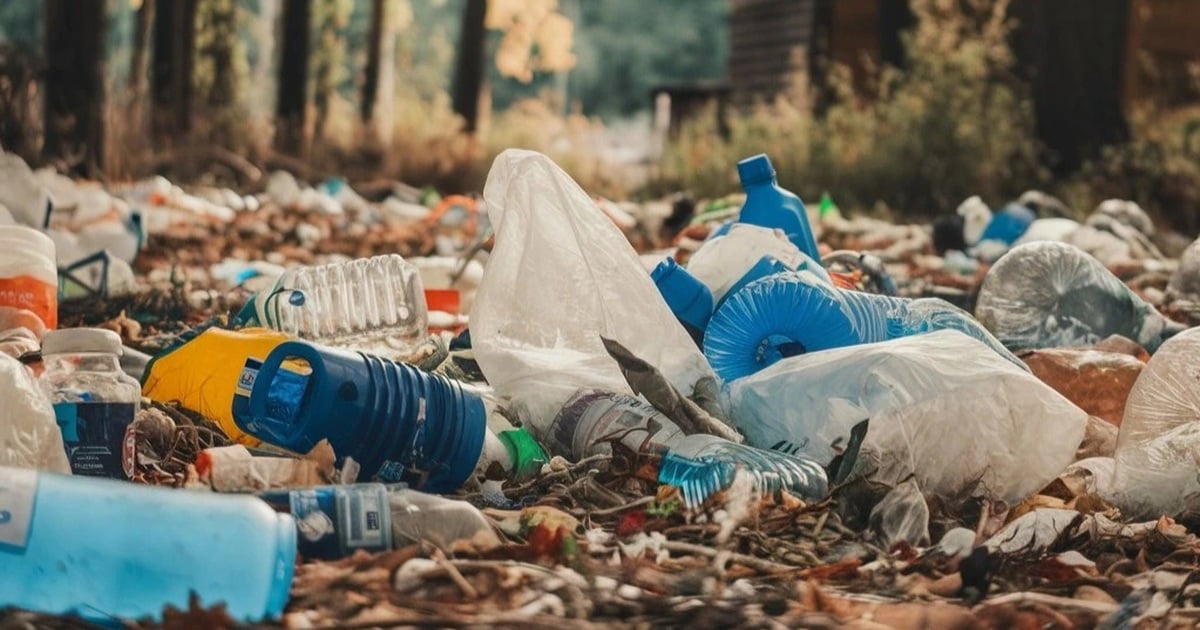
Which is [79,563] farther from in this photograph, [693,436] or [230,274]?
[230,274]

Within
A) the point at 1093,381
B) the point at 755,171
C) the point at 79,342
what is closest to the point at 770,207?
the point at 755,171

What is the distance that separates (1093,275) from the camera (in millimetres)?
5324

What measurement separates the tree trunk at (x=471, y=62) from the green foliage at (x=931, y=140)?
6.54 meters

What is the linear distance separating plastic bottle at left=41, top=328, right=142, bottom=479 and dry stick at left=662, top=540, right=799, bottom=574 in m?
1.03

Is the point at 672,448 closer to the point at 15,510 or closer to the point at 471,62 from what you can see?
the point at 15,510

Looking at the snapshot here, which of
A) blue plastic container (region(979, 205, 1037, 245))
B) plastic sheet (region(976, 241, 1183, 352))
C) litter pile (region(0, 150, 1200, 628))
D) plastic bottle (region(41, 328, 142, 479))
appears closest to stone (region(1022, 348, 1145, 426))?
litter pile (region(0, 150, 1200, 628))

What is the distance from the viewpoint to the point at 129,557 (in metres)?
2.57

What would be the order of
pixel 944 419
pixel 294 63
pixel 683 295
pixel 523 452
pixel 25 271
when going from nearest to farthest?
pixel 944 419
pixel 523 452
pixel 683 295
pixel 25 271
pixel 294 63

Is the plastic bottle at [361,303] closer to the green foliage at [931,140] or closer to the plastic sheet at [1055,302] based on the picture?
the plastic sheet at [1055,302]

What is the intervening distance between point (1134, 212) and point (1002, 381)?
6.39 meters

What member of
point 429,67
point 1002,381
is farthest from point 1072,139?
point 429,67

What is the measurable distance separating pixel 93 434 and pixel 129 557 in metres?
0.78

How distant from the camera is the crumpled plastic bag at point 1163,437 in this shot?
3621mm

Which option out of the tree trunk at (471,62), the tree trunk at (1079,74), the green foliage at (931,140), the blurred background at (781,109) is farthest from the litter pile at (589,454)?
the tree trunk at (471,62)
